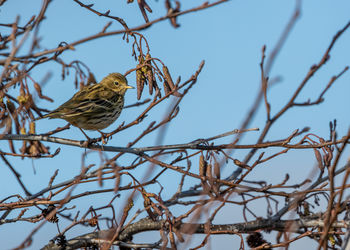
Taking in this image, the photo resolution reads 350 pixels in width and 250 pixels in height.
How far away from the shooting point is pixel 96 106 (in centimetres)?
626

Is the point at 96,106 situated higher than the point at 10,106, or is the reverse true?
the point at 96,106

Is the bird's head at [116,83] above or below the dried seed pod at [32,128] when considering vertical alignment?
above

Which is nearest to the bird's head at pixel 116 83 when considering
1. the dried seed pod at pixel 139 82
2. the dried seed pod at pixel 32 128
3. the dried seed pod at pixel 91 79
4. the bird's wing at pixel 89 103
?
the bird's wing at pixel 89 103

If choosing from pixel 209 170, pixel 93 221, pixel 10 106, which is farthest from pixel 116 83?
pixel 209 170

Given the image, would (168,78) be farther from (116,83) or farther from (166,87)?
(116,83)

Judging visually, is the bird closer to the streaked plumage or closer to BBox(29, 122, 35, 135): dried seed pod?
the streaked plumage

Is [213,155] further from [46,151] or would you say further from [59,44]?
[59,44]

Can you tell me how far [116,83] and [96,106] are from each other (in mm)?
1096

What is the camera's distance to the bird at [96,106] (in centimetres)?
582

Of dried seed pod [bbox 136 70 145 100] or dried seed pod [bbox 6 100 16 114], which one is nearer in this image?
dried seed pod [bbox 6 100 16 114]

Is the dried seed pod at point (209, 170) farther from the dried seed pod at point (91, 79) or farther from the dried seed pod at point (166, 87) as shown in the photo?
the dried seed pod at point (91, 79)

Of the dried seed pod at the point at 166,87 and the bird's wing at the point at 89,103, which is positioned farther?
the bird's wing at the point at 89,103

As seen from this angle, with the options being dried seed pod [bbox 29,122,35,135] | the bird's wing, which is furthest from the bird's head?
dried seed pod [bbox 29,122,35,135]

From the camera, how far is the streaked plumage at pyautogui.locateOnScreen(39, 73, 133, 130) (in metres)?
5.83
